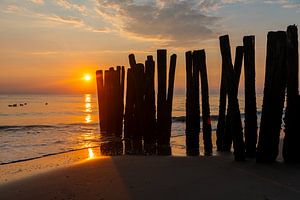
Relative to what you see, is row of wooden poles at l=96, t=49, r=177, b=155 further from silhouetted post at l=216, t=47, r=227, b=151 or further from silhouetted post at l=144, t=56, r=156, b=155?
silhouetted post at l=216, t=47, r=227, b=151

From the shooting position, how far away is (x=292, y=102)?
7840mm

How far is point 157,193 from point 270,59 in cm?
364

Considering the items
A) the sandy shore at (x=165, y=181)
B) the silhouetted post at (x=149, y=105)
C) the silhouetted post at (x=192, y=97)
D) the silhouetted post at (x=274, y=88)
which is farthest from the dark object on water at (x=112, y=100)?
the silhouetted post at (x=274, y=88)

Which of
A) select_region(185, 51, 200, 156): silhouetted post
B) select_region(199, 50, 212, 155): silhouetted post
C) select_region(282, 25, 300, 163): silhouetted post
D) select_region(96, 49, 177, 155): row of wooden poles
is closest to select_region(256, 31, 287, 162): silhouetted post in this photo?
select_region(282, 25, 300, 163): silhouetted post

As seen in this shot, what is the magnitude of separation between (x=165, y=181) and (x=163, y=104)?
18.7 feet

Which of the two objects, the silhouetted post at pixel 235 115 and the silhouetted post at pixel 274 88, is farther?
the silhouetted post at pixel 235 115

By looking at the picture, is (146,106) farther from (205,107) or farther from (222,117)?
(222,117)

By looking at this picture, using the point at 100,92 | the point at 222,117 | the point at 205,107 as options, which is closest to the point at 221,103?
the point at 222,117

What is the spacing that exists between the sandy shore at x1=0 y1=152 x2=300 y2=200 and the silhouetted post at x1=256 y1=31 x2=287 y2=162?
26.5 inches

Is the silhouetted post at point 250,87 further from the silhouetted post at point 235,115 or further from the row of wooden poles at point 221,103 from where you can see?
the silhouetted post at point 235,115

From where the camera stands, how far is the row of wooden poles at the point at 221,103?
7.80m

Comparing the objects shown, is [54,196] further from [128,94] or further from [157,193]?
[128,94]

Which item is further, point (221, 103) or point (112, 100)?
point (112, 100)

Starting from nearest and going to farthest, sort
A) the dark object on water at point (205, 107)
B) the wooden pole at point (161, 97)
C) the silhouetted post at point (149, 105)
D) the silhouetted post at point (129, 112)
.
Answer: the dark object on water at point (205, 107) → the wooden pole at point (161, 97) → the silhouetted post at point (149, 105) → the silhouetted post at point (129, 112)
